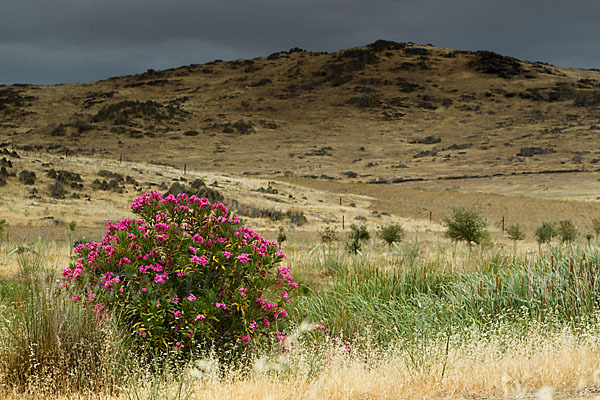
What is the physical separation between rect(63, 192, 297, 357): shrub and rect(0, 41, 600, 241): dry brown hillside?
23566 mm

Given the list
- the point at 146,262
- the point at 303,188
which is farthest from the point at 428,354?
the point at 303,188

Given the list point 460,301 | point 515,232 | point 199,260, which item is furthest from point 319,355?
point 515,232

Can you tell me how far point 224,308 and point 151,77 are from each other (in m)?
146

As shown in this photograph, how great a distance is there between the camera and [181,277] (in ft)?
17.3

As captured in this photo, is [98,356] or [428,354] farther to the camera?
[428,354]

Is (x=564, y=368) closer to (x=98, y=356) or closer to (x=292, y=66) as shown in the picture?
(x=98, y=356)

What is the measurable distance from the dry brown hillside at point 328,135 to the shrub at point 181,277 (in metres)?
23.6

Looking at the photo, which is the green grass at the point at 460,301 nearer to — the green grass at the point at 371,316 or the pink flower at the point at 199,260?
the green grass at the point at 371,316

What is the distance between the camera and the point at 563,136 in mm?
81250

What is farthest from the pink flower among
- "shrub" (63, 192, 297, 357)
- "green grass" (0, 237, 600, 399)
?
"green grass" (0, 237, 600, 399)

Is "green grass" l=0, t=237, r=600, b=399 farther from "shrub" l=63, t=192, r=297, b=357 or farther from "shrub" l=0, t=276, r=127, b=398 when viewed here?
"shrub" l=63, t=192, r=297, b=357

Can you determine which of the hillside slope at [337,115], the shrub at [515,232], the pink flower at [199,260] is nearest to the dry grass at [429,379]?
the pink flower at [199,260]

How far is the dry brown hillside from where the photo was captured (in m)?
42.3

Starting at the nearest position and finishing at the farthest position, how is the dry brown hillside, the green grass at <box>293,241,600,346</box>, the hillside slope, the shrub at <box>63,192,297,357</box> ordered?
1. the shrub at <box>63,192,297,357</box>
2. the green grass at <box>293,241,600,346</box>
3. the dry brown hillside
4. the hillside slope
